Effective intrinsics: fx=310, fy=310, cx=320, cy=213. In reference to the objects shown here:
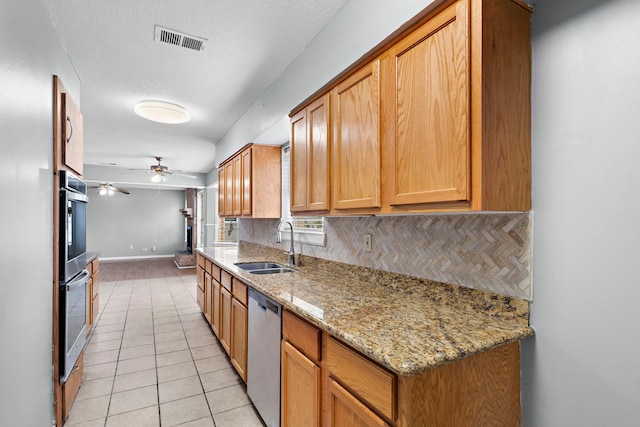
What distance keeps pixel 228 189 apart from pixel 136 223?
7.82m

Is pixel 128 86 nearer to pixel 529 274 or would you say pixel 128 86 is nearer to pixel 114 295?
pixel 529 274

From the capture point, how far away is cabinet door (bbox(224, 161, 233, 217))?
4305 mm

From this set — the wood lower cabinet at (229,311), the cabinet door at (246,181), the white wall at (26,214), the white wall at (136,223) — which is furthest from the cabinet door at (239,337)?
the white wall at (136,223)

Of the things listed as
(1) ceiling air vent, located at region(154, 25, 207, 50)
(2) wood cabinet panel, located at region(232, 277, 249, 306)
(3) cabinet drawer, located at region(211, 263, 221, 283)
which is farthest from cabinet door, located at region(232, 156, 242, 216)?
(1) ceiling air vent, located at region(154, 25, 207, 50)

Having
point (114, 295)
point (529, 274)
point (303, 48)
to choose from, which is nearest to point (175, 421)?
point (529, 274)

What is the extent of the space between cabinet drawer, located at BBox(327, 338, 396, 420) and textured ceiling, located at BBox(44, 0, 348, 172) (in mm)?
1949

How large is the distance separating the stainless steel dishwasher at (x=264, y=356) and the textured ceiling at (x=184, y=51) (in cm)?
181

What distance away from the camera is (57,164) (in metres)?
1.85

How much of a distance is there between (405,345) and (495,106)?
0.91 metres

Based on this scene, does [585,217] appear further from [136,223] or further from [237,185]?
[136,223]

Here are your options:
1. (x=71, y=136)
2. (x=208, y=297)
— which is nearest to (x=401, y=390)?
(x=71, y=136)

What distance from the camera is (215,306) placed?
3.38 m

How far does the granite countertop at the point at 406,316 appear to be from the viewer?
40.3 inches

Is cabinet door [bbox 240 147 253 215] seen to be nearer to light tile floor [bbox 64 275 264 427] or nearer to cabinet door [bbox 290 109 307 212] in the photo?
cabinet door [bbox 290 109 307 212]
